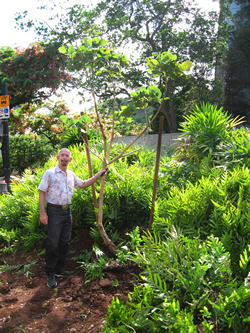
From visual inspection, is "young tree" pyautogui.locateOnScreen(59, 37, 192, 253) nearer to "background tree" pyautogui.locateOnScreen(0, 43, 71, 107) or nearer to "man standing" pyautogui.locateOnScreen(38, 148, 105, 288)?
"man standing" pyautogui.locateOnScreen(38, 148, 105, 288)

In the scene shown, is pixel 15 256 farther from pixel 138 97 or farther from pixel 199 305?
pixel 199 305


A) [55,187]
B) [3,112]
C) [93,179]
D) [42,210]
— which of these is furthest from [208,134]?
[3,112]

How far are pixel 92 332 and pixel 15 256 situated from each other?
2544 millimetres

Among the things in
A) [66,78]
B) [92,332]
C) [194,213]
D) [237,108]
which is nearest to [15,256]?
[92,332]

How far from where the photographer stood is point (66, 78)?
51.7 feet

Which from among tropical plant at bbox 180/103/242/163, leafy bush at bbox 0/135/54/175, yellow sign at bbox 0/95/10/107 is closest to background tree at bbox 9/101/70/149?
leafy bush at bbox 0/135/54/175

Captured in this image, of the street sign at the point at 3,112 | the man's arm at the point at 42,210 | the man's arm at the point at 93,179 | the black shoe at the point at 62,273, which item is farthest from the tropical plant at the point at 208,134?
the street sign at the point at 3,112

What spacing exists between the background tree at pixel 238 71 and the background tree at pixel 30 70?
10.9 metres

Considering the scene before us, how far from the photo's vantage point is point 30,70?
1407cm

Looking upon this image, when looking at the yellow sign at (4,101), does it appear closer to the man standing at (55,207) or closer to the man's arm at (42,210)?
the man standing at (55,207)

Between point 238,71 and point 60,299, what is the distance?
65.5 feet

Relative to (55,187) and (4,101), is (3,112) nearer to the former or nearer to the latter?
(4,101)

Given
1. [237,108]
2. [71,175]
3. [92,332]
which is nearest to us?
[92,332]

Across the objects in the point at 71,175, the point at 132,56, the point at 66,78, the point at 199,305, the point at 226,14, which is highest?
the point at 226,14
